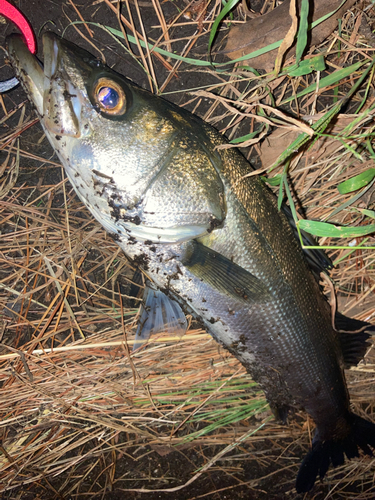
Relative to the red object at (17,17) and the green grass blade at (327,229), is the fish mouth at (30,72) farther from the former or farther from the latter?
the green grass blade at (327,229)

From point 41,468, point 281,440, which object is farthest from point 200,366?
point 41,468

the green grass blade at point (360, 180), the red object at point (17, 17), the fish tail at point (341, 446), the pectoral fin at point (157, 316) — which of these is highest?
the red object at point (17, 17)

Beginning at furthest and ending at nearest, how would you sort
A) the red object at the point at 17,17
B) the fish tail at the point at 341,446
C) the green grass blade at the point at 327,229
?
the fish tail at the point at 341,446, the red object at the point at 17,17, the green grass blade at the point at 327,229

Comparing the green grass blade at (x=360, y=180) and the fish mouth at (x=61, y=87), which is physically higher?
the fish mouth at (x=61, y=87)

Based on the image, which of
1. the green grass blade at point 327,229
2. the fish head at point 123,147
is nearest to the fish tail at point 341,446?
the green grass blade at point 327,229

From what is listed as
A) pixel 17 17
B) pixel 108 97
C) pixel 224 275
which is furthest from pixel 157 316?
pixel 17 17

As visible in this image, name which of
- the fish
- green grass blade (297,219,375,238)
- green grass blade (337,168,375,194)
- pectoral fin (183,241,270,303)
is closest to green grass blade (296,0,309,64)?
the fish

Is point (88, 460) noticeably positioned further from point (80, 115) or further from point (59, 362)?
point (80, 115)
